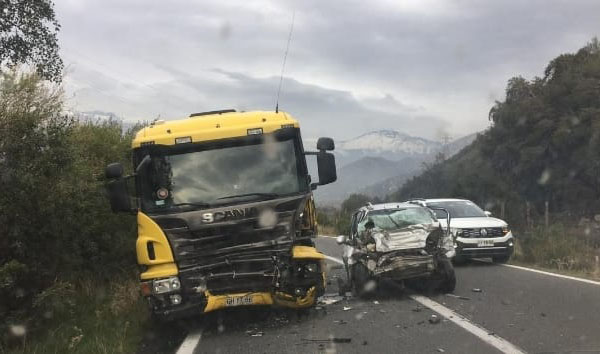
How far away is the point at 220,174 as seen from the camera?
7727 mm

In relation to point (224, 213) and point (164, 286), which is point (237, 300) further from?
point (224, 213)

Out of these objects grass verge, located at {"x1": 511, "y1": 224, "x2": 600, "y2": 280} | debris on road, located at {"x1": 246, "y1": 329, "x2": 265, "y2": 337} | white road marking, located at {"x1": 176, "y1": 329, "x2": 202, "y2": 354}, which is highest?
white road marking, located at {"x1": 176, "y1": 329, "x2": 202, "y2": 354}

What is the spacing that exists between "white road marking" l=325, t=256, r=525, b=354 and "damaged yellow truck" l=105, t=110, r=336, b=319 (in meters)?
1.78

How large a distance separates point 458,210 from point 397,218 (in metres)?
4.65

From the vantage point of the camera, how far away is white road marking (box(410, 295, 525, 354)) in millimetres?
6094

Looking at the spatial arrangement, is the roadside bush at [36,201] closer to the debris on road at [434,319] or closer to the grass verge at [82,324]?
the grass verge at [82,324]

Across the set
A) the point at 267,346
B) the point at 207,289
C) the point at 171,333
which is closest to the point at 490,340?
the point at 267,346

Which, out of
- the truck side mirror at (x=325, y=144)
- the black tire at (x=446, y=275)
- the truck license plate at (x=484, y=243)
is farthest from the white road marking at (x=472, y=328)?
the truck license plate at (x=484, y=243)

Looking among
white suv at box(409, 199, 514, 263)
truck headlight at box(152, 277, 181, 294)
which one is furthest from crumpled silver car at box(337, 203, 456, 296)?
truck headlight at box(152, 277, 181, 294)

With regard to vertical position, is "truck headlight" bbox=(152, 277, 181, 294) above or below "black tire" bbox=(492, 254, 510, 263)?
above

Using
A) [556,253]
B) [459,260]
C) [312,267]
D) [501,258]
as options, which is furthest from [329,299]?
[556,253]

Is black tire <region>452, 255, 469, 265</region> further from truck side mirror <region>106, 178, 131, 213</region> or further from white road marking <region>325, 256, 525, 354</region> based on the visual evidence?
truck side mirror <region>106, 178, 131, 213</region>

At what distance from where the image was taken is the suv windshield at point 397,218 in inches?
408

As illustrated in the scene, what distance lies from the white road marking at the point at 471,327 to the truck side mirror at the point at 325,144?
2.70m
